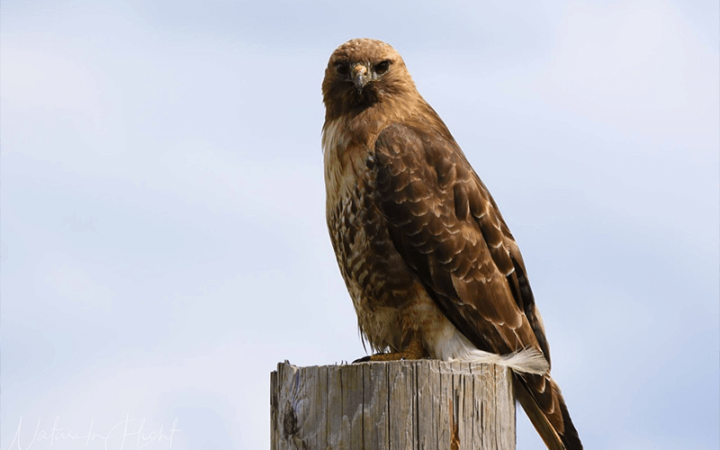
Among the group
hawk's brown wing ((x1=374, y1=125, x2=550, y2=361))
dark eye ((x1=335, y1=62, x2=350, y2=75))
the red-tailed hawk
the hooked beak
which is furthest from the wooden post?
dark eye ((x1=335, y1=62, x2=350, y2=75))

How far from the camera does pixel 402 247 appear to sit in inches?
188

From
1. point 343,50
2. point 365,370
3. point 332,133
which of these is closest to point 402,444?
point 365,370

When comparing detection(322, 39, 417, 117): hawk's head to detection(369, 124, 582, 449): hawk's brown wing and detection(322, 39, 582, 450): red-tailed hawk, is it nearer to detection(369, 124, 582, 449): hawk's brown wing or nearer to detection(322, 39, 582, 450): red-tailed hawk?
detection(322, 39, 582, 450): red-tailed hawk

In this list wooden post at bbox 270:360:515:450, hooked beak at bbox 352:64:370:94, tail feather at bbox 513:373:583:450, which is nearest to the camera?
wooden post at bbox 270:360:515:450

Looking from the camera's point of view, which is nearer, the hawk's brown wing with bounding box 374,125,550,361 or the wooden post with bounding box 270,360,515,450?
the wooden post with bounding box 270,360,515,450

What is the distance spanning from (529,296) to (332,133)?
63.9 inches

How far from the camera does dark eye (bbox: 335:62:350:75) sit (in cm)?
539

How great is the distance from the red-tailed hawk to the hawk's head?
0.5 inches

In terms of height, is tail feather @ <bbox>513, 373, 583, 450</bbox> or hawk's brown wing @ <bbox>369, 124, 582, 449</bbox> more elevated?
hawk's brown wing @ <bbox>369, 124, 582, 449</bbox>

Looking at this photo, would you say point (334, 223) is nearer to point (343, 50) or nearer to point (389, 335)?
point (389, 335)

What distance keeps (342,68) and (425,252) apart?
4.69 feet

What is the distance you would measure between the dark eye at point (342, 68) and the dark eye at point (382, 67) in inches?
7.4

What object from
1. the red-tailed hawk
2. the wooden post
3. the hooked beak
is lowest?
the wooden post

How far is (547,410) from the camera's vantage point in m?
4.45
